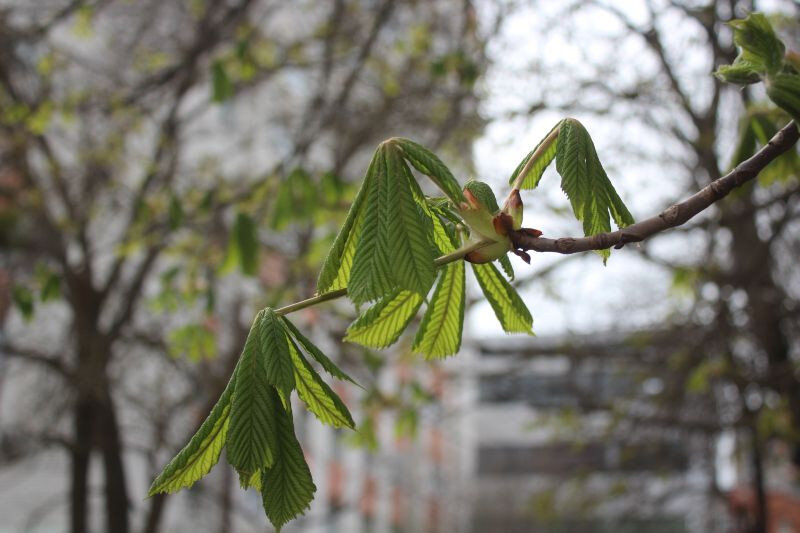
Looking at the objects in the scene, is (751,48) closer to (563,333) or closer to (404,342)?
(404,342)

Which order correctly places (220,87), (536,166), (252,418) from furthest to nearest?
1. (220,87)
2. (536,166)
3. (252,418)

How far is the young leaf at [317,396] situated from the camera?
1.56 metres

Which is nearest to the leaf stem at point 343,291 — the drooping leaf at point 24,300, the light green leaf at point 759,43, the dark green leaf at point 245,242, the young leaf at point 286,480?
the young leaf at point 286,480

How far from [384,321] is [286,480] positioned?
0.42 m

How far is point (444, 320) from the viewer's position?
6.14ft

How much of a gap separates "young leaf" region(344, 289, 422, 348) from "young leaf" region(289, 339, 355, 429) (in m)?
0.17

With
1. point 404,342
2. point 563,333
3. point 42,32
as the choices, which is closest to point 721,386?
point 563,333

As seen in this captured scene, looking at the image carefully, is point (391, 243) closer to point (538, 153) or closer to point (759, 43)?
point (538, 153)

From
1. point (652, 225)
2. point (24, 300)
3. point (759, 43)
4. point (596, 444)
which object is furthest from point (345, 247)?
point (596, 444)

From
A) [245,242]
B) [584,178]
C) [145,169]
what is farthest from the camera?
[145,169]

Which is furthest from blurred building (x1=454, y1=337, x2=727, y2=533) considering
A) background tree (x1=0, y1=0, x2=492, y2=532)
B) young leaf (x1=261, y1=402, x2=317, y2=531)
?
young leaf (x1=261, y1=402, x2=317, y2=531)

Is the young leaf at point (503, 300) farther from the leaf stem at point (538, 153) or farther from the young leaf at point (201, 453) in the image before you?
the young leaf at point (201, 453)

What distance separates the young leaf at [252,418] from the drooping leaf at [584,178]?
62 centimetres

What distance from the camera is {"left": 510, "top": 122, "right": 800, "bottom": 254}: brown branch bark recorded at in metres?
1.49
